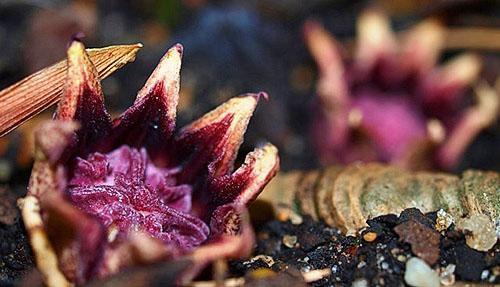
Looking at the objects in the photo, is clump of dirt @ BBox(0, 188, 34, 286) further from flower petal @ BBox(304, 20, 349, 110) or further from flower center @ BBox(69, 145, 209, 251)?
flower petal @ BBox(304, 20, 349, 110)

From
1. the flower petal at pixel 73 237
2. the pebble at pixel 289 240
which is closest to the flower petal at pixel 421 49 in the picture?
the pebble at pixel 289 240

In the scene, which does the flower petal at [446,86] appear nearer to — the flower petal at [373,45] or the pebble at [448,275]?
the flower petal at [373,45]

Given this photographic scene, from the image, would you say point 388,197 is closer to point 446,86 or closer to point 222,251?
point 222,251

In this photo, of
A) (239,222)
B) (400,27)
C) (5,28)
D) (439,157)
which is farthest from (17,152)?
(400,27)

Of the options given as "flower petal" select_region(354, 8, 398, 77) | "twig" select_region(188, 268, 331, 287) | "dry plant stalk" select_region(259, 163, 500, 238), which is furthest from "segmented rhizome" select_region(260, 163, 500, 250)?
"flower petal" select_region(354, 8, 398, 77)

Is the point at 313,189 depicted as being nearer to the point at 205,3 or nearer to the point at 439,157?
the point at 439,157

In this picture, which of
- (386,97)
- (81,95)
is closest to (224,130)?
(81,95)

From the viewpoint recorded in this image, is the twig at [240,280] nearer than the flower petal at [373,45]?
Yes
